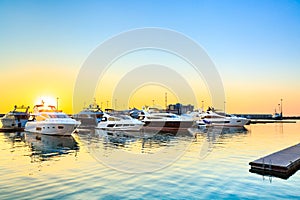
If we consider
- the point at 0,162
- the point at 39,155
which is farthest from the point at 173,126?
the point at 0,162

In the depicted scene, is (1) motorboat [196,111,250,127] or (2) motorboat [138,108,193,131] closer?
(2) motorboat [138,108,193,131]

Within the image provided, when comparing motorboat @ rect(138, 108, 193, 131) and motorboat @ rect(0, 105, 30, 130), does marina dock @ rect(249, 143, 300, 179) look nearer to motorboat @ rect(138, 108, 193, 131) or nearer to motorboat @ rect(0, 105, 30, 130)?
motorboat @ rect(138, 108, 193, 131)

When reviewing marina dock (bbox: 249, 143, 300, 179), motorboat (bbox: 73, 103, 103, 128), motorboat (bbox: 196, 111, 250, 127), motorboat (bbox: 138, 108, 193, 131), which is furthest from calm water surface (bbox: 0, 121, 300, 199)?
motorboat (bbox: 73, 103, 103, 128)

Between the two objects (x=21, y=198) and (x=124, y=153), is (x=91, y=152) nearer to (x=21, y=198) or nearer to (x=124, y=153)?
(x=124, y=153)

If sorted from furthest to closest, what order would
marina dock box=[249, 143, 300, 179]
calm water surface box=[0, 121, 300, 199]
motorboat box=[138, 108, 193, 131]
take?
motorboat box=[138, 108, 193, 131], marina dock box=[249, 143, 300, 179], calm water surface box=[0, 121, 300, 199]

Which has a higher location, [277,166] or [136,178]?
[277,166]

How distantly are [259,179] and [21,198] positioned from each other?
39.5 ft

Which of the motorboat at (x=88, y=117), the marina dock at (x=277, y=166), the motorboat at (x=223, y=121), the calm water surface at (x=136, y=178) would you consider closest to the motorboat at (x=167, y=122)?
the motorboat at (x=223, y=121)

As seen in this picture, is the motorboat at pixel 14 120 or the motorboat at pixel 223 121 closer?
the motorboat at pixel 14 120

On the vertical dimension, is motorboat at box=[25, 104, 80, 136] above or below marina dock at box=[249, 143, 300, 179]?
above

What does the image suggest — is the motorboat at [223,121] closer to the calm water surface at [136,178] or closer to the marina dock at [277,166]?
the marina dock at [277,166]

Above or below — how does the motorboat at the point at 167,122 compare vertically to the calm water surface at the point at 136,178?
above

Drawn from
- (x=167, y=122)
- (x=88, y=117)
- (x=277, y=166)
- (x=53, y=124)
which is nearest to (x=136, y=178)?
(x=277, y=166)

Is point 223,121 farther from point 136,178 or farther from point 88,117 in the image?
point 136,178
